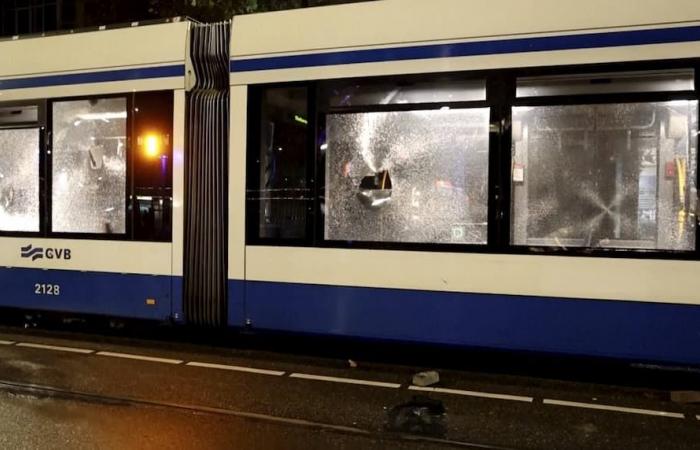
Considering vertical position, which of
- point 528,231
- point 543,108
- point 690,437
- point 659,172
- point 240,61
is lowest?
point 690,437

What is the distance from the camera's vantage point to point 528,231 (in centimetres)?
589

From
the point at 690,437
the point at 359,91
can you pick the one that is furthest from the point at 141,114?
the point at 690,437

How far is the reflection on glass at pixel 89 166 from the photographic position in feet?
24.1

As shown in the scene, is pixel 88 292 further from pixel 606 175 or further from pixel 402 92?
pixel 606 175

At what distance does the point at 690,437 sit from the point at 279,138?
431 centimetres

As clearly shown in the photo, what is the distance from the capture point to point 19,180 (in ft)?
26.0

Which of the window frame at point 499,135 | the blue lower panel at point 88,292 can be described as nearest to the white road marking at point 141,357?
the blue lower panel at point 88,292

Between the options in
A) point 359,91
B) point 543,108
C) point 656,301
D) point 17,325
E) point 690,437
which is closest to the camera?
point 690,437

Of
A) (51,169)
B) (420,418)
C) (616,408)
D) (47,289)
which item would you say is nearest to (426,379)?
(420,418)

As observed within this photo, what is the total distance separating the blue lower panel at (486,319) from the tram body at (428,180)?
17mm

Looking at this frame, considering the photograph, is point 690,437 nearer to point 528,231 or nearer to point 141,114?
point 528,231

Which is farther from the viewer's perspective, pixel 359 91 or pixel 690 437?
pixel 359 91

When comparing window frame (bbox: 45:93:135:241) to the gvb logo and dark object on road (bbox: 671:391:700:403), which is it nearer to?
the gvb logo

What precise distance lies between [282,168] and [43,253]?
10.1 feet
